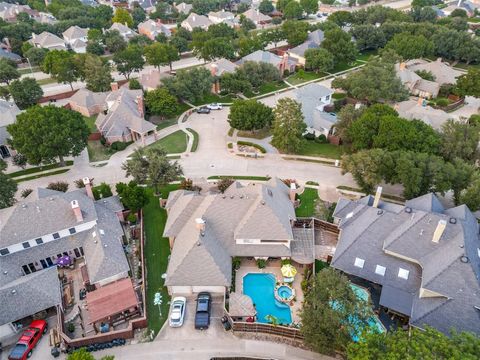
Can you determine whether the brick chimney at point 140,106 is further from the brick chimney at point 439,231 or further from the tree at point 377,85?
the brick chimney at point 439,231

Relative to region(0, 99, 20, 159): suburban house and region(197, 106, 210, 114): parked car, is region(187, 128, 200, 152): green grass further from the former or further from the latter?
region(0, 99, 20, 159): suburban house

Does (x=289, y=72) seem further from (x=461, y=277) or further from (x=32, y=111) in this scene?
(x=461, y=277)

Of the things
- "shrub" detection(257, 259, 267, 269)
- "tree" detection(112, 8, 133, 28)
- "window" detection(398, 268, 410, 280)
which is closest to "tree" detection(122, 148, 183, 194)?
"shrub" detection(257, 259, 267, 269)

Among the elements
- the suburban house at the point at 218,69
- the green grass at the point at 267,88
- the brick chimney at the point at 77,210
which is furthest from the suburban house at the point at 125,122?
the green grass at the point at 267,88

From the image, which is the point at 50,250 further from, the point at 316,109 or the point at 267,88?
the point at 267,88

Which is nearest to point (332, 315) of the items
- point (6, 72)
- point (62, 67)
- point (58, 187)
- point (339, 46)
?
point (58, 187)
